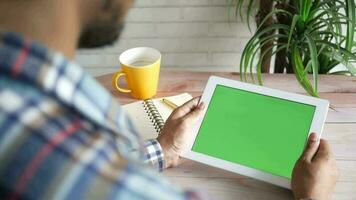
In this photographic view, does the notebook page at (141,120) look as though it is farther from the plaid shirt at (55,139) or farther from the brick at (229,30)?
the brick at (229,30)

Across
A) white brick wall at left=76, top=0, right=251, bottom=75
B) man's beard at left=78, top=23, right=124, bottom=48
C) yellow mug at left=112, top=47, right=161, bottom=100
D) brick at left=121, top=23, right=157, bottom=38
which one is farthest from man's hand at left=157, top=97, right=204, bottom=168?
brick at left=121, top=23, right=157, bottom=38

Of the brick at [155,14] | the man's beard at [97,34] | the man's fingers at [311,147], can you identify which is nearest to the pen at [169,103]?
the man's fingers at [311,147]

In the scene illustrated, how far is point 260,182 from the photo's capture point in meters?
0.79

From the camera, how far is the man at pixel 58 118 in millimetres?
355

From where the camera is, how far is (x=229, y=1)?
57.9 inches

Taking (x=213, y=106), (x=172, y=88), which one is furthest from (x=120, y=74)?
(x=213, y=106)

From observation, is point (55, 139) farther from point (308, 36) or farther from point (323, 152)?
point (308, 36)

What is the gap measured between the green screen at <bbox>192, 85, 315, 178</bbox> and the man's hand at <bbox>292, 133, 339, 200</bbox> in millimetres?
27

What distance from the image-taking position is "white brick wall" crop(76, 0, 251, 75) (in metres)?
1.52

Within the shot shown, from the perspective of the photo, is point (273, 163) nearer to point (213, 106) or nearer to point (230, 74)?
point (213, 106)

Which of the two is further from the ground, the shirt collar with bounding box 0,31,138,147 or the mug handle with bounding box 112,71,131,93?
the shirt collar with bounding box 0,31,138,147

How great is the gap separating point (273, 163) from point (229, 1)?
0.81 meters

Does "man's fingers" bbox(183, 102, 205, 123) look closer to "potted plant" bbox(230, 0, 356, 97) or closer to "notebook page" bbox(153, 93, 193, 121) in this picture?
"notebook page" bbox(153, 93, 193, 121)

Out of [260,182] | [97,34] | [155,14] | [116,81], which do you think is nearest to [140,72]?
[116,81]
